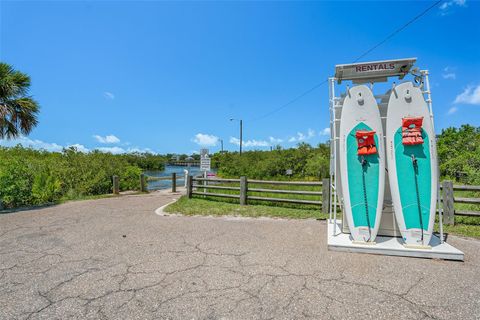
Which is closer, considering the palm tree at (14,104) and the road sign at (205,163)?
the palm tree at (14,104)

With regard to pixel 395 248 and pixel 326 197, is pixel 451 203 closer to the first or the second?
pixel 326 197

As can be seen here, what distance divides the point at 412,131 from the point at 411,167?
57 cm

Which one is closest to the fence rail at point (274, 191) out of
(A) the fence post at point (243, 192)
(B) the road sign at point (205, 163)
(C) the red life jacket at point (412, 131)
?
(A) the fence post at point (243, 192)

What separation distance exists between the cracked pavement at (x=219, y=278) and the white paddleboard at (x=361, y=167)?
0.60 m

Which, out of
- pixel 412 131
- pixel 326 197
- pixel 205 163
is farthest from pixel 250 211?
pixel 205 163

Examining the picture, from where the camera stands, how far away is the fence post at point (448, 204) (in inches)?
213

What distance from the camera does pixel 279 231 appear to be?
4.98 m

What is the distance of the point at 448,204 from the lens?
214 inches

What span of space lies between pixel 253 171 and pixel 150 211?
67.9 feet

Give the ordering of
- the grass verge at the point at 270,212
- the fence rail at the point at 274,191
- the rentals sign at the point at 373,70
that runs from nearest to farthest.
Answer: the rentals sign at the point at 373,70 < the grass verge at the point at 270,212 < the fence rail at the point at 274,191

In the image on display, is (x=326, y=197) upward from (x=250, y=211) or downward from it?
upward

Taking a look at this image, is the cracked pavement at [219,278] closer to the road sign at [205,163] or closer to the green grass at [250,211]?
the green grass at [250,211]

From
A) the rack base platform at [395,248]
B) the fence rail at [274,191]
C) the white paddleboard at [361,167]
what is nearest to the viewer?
the rack base platform at [395,248]

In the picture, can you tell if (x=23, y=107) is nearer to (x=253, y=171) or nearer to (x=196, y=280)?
(x=196, y=280)
